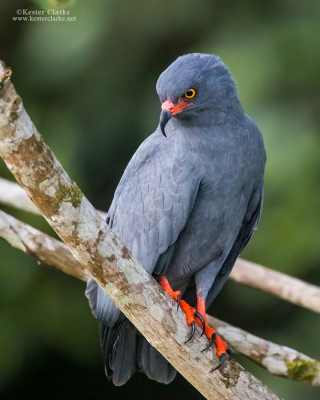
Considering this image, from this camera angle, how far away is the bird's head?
139 inches

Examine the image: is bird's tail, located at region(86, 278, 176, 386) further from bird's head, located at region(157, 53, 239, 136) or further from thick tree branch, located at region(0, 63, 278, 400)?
bird's head, located at region(157, 53, 239, 136)

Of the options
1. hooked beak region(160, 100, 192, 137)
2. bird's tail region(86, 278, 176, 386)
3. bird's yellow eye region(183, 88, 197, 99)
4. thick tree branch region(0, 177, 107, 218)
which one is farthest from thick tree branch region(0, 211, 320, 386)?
bird's yellow eye region(183, 88, 197, 99)

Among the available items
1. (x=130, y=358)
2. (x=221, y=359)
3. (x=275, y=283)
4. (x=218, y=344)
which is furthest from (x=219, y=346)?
(x=275, y=283)

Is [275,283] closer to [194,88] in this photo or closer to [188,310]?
[188,310]

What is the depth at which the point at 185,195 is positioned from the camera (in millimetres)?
3496

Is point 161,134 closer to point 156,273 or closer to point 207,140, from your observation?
point 207,140

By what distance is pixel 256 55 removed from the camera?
537 cm

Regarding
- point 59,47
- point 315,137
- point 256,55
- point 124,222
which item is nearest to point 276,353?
point 124,222

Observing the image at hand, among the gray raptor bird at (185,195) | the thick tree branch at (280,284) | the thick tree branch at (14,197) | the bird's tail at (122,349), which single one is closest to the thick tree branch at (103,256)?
the gray raptor bird at (185,195)

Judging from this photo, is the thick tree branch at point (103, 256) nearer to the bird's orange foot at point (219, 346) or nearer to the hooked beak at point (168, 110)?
the bird's orange foot at point (219, 346)

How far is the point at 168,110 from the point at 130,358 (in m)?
1.55

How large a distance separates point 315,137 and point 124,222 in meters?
2.21

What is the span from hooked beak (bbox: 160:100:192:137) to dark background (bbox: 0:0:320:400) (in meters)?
1.68

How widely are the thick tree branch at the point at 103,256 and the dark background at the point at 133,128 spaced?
1956mm
